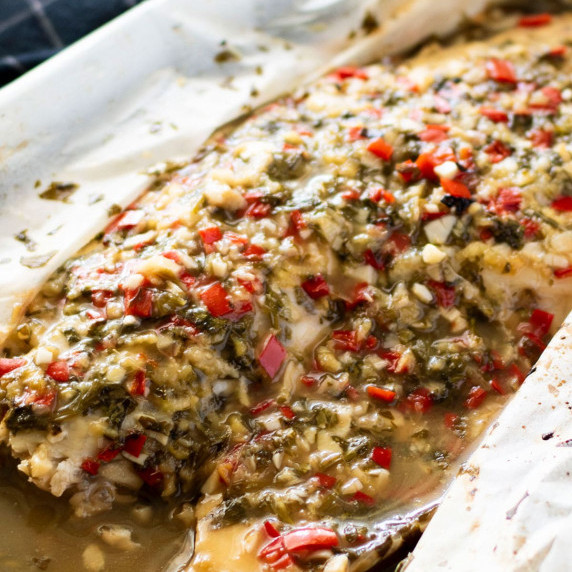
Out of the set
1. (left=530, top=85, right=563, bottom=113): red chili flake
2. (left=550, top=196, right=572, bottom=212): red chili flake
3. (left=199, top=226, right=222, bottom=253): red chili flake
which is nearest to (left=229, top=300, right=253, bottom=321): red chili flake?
(left=199, top=226, right=222, bottom=253): red chili flake

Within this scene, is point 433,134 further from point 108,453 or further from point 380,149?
point 108,453

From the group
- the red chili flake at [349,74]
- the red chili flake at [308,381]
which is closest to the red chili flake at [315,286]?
the red chili flake at [308,381]

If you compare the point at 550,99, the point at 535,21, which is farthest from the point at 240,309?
the point at 535,21

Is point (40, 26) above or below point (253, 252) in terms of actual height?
above

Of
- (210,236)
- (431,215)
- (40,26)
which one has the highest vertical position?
(40,26)

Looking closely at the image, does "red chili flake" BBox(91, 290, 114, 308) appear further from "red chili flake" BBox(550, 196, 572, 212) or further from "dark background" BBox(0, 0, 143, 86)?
"red chili flake" BBox(550, 196, 572, 212)

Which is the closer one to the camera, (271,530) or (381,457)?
(271,530)
